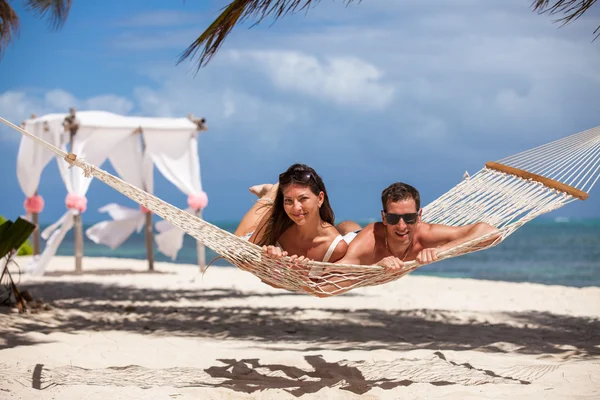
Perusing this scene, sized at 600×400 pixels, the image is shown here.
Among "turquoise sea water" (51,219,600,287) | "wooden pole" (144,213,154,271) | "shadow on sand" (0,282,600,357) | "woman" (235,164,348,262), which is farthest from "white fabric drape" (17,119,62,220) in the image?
"turquoise sea water" (51,219,600,287)

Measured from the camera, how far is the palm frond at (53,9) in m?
6.05

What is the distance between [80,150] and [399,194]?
6.12 m

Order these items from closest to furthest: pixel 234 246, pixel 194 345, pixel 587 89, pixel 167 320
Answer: pixel 234 246
pixel 194 345
pixel 167 320
pixel 587 89

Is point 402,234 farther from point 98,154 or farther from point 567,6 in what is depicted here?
point 98,154

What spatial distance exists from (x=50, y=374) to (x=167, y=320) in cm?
208

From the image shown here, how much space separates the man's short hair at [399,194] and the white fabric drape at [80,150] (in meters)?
5.87

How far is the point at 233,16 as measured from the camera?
3.97 metres

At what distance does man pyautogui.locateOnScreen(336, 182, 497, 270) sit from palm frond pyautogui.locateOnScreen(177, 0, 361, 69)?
1339mm

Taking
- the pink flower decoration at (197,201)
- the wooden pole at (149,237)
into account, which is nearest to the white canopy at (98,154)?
the wooden pole at (149,237)

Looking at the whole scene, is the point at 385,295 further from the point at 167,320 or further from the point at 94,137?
the point at 94,137

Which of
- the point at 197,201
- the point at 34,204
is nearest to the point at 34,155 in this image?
the point at 34,204

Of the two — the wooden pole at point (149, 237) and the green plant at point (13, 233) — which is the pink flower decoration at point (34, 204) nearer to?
the wooden pole at point (149, 237)

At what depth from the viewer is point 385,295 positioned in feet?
25.2

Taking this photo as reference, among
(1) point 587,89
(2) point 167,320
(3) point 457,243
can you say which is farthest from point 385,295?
(1) point 587,89
